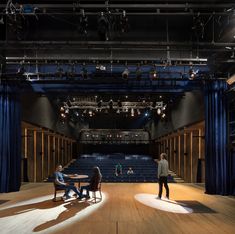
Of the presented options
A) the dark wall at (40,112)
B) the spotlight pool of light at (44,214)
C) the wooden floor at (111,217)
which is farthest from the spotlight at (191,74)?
the dark wall at (40,112)

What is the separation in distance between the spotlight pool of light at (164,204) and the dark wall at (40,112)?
6100 millimetres

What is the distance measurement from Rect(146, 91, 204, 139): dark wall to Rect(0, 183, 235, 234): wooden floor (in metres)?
4.33

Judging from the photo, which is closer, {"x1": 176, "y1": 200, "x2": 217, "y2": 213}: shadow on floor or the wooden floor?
the wooden floor

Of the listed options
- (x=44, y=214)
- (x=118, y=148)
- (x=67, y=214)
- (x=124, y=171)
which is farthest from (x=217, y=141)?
(x=118, y=148)

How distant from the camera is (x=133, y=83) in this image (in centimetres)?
1291

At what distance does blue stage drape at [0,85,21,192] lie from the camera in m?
12.1

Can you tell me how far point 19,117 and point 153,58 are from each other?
538cm

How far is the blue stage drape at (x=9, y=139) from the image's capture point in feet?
39.5

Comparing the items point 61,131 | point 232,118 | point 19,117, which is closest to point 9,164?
point 19,117

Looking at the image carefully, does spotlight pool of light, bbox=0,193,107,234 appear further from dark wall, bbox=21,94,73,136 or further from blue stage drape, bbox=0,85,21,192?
dark wall, bbox=21,94,73,136

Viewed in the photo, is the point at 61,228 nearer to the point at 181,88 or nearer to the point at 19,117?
the point at 19,117

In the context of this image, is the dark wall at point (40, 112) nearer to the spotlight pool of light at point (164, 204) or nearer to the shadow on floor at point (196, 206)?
the spotlight pool of light at point (164, 204)

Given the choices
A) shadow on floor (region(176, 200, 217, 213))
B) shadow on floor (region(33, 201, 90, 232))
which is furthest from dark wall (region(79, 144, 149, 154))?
shadow on floor (region(33, 201, 90, 232))

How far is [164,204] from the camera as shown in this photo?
9539 millimetres
